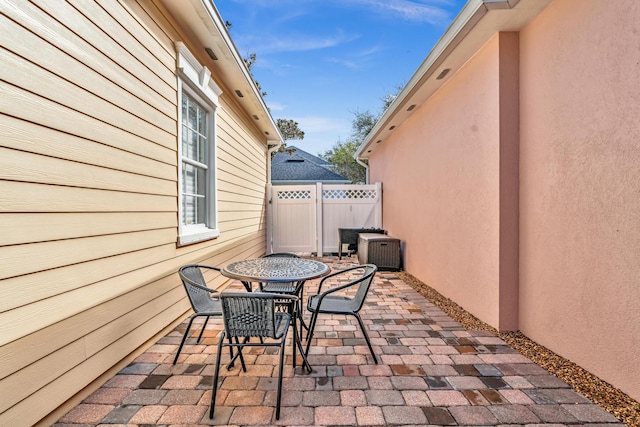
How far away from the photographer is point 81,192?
1.90 meters

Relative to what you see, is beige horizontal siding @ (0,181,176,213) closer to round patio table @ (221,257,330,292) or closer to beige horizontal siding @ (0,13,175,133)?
beige horizontal siding @ (0,13,175,133)

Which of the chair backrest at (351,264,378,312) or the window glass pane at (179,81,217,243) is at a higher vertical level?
the window glass pane at (179,81,217,243)

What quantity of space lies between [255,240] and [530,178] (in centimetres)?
526

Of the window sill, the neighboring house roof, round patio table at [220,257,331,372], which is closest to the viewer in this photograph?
round patio table at [220,257,331,372]

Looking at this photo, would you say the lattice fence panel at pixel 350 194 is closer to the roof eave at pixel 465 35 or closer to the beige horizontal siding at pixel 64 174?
the roof eave at pixel 465 35

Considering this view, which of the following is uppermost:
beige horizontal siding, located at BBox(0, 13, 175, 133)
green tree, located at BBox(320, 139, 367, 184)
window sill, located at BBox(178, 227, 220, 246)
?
green tree, located at BBox(320, 139, 367, 184)

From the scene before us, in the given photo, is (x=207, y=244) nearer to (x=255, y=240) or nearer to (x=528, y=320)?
(x=255, y=240)

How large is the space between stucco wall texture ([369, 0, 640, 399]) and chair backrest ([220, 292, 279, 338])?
2104 millimetres

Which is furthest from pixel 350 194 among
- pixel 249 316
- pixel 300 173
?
pixel 300 173

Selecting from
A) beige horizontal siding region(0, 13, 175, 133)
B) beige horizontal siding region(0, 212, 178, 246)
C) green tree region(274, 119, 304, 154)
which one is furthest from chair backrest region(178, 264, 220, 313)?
green tree region(274, 119, 304, 154)

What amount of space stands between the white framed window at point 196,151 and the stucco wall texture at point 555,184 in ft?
9.98

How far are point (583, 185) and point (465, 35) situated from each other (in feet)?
5.71

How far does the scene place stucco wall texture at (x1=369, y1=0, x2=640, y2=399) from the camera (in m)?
1.88

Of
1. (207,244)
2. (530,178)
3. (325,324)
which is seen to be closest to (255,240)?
(207,244)
